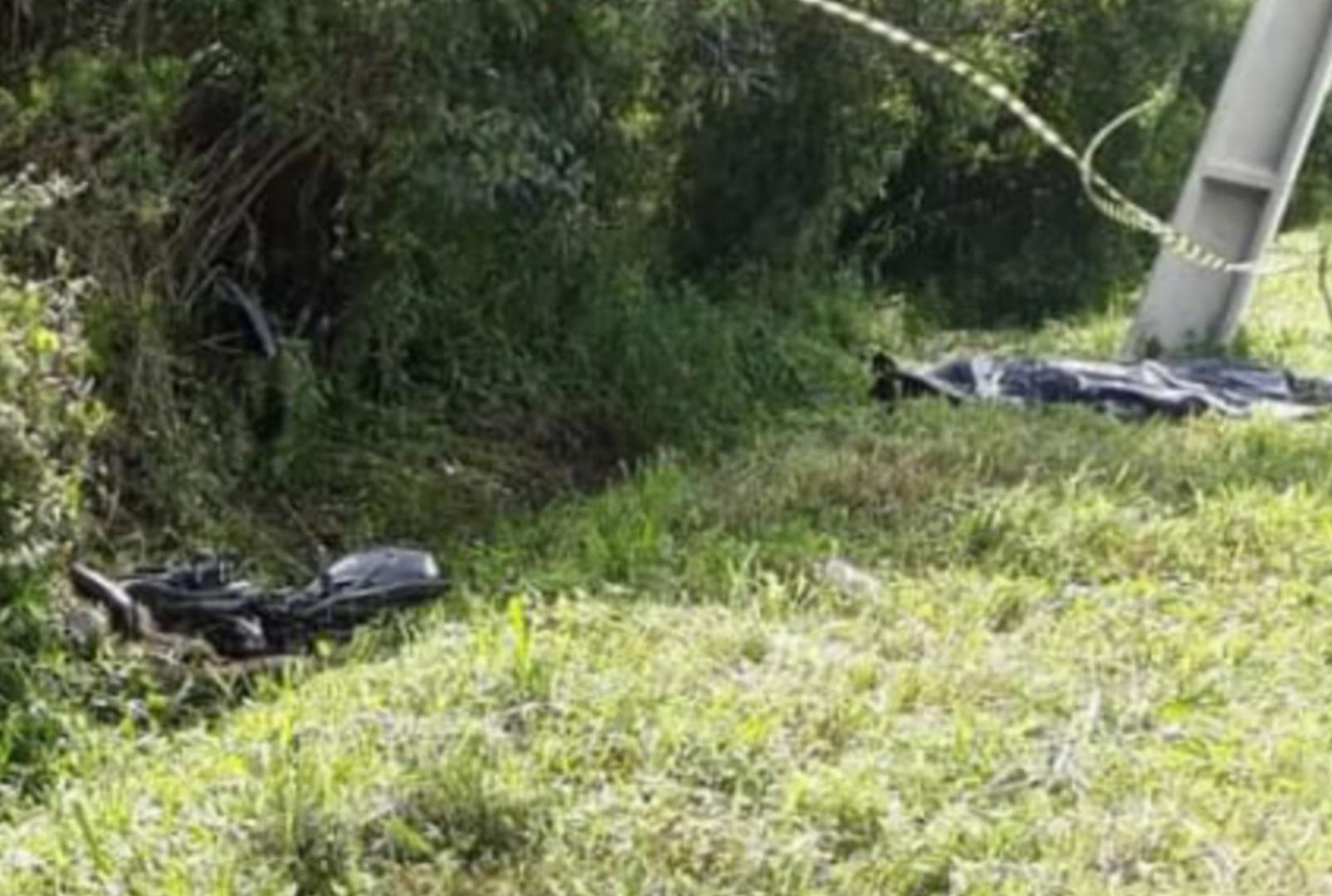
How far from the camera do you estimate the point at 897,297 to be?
819 cm

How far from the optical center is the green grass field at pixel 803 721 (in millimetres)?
2709

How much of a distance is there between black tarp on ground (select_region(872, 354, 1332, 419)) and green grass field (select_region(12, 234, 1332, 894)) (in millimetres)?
1121

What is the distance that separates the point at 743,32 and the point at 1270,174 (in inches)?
87.1

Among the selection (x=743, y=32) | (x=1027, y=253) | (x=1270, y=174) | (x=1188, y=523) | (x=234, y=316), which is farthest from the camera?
(x=1027, y=253)

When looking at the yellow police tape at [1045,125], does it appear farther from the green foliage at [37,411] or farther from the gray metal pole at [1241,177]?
the green foliage at [37,411]

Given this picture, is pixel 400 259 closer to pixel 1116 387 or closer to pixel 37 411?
pixel 37 411

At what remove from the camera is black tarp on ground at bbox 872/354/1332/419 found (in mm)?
5871

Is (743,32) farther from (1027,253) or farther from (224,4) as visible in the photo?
(1027,253)

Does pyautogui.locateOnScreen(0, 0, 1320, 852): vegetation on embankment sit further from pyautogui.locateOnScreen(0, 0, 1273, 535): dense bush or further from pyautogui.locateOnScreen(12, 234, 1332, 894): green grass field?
pyautogui.locateOnScreen(12, 234, 1332, 894): green grass field

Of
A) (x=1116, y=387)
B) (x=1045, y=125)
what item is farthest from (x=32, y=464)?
(x=1045, y=125)

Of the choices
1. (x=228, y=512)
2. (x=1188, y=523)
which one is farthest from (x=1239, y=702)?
(x=228, y=512)

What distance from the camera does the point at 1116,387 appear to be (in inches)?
235

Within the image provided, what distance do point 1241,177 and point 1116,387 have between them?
1522 millimetres

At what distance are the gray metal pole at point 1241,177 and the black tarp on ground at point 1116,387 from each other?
714mm
